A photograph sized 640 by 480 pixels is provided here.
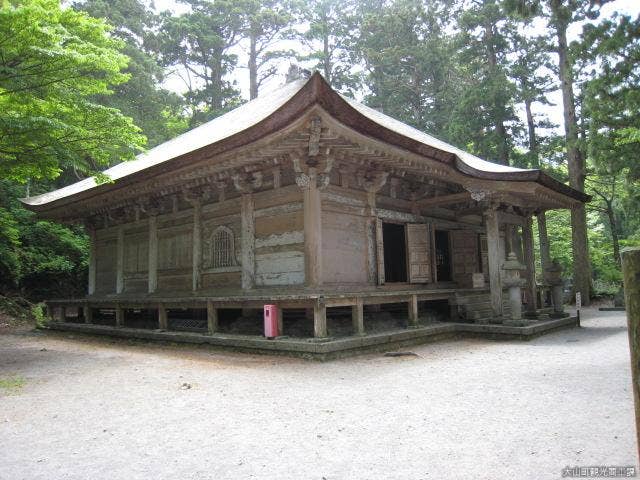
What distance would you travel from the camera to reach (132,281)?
522 inches

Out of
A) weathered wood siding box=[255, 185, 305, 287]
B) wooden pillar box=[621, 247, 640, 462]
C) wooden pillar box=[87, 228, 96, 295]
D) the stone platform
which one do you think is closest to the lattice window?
weathered wood siding box=[255, 185, 305, 287]

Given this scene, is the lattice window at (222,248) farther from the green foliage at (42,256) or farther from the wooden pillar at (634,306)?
the green foliage at (42,256)

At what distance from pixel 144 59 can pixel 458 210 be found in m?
18.8

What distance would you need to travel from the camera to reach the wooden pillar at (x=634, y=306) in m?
1.60

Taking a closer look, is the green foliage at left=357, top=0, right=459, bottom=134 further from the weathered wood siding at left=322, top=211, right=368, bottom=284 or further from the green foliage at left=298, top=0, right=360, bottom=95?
the weathered wood siding at left=322, top=211, right=368, bottom=284

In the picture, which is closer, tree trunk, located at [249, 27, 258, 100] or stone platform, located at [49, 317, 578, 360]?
stone platform, located at [49, 317, 578, 360]

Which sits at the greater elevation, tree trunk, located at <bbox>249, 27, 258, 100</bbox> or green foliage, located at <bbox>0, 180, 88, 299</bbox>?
tree trunk, located at <bbox>249, 27, 258, 100</bbox>

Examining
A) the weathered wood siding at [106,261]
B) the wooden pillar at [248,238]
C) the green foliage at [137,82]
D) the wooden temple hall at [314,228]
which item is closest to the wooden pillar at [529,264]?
the wooden temple hall at [314,228]

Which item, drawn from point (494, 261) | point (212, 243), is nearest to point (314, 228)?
point (212, 243)

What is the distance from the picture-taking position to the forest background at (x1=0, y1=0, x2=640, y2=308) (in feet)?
25.1

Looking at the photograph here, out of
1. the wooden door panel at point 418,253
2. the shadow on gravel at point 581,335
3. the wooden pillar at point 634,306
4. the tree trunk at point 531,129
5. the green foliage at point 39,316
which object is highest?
the tree trunk at point 531,129

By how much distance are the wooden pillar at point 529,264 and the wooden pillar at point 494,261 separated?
213cm

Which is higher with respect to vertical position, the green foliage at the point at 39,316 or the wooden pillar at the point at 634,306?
the wooden pillar at the point at 634,306

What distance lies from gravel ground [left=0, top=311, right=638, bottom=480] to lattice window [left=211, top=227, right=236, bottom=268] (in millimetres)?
2990
